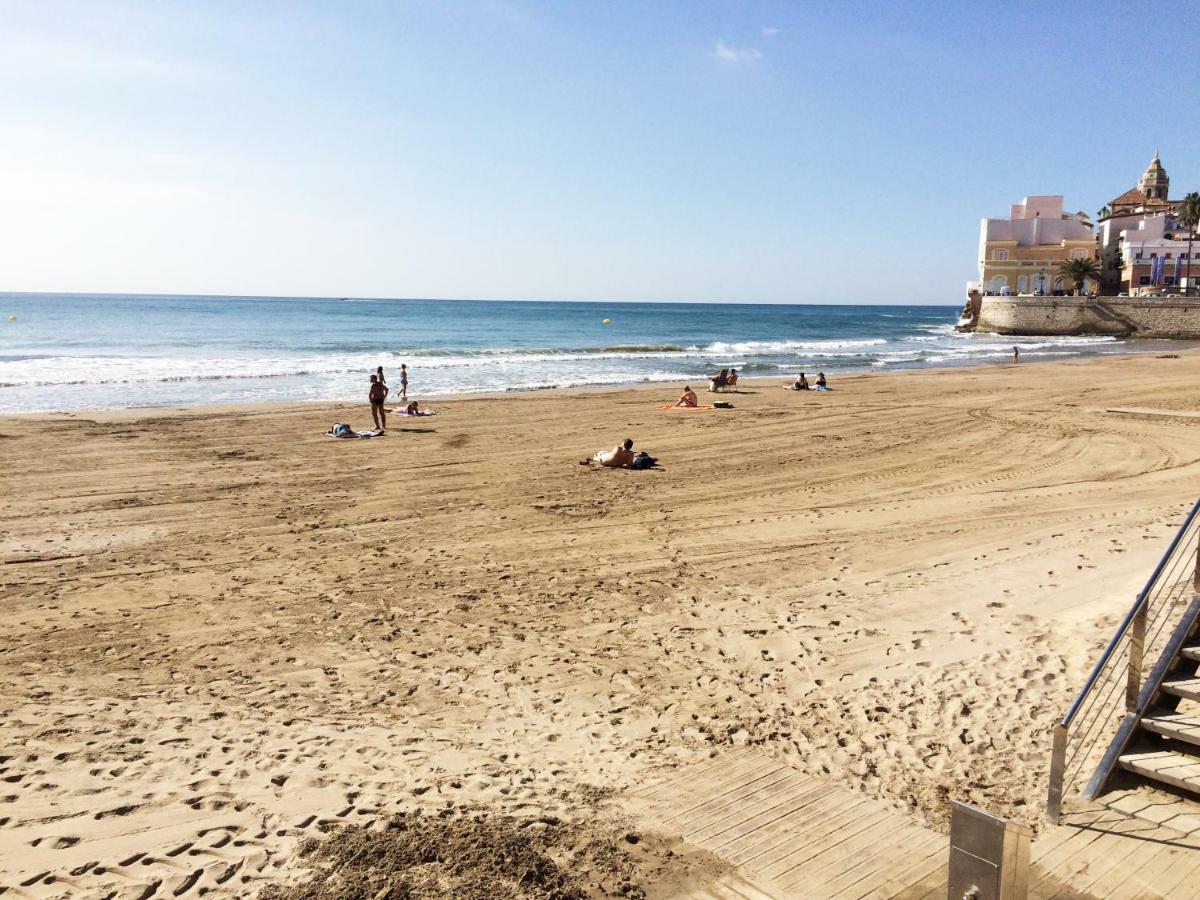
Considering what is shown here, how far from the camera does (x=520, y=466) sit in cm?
1515

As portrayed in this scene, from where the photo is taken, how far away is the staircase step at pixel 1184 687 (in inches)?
203

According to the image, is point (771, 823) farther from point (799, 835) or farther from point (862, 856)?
point (862, 856)

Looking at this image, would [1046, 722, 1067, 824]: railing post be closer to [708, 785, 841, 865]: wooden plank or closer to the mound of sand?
[708, 785, 841, 865]: wooden plank

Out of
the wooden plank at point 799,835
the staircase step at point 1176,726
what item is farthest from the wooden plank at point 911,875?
the staircase step at point 1176,726

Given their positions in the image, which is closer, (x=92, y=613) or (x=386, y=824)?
(x=386, y=824)

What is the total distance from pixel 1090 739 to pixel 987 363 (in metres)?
39.2

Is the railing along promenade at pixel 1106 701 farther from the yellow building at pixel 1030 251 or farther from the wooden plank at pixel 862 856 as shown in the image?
the yellow building at pixel 1030 251

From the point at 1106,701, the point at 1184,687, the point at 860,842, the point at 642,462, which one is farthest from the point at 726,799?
the point at 642,462

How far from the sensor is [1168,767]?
192 inches

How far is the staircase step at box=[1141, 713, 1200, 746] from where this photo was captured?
496cm

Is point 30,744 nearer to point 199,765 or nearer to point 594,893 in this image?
point 199,765

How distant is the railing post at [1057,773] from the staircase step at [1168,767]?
26.3 inches

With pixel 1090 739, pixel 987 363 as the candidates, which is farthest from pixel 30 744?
pixel 987 363

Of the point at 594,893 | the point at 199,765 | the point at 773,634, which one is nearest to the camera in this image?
the point at 594,893
